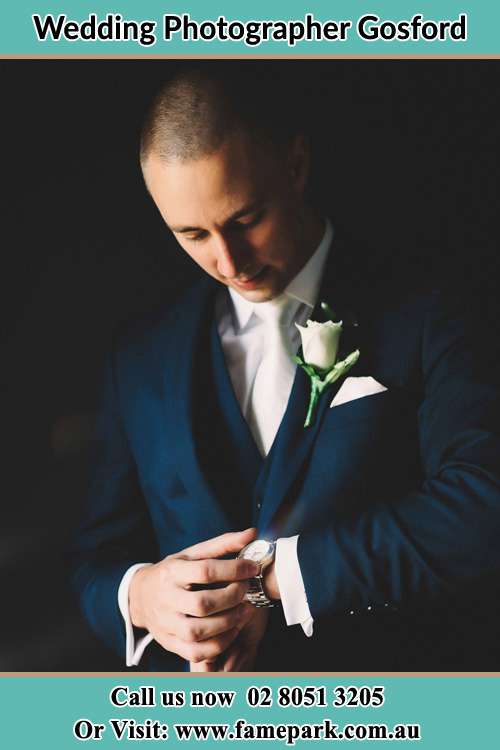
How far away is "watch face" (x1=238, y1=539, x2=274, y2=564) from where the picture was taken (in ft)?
4.66

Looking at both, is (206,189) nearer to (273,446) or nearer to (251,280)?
(251,280)

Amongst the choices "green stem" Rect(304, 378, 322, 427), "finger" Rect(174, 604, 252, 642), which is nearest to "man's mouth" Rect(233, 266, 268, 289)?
"green stem" Rect(304, 378, 322, 427)

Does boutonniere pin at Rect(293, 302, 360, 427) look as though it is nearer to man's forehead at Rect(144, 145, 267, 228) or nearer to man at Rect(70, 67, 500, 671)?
man at Rect(70, 67, 500, 671)

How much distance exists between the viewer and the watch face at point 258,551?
1419 millimetres

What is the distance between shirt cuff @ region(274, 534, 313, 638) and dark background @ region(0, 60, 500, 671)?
1.42ft

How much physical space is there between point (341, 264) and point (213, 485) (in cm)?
52

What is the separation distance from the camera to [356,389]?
1.45 metres

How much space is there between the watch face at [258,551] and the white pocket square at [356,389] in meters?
0.29

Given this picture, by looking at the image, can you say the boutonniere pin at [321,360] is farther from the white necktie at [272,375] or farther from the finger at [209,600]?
the finger at [209,600]

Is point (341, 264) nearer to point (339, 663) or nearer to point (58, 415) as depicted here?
point (58, 415)

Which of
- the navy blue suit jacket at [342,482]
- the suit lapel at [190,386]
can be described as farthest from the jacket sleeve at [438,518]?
the suit lapel at [190,386]

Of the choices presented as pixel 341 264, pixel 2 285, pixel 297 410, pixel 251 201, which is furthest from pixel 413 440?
pixel 2 285

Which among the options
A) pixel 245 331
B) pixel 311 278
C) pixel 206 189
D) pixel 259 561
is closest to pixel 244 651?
pixel 259 561

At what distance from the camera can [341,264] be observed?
5.11 ft
